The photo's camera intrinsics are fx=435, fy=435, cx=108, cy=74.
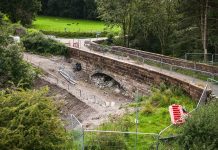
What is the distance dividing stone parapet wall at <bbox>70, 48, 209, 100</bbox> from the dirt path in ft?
6.06

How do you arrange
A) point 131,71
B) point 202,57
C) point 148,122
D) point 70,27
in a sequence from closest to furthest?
1. point 148,122
2. point 131,71
3. point 202,57
4. point 70,27

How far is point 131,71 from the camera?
37.5 metres

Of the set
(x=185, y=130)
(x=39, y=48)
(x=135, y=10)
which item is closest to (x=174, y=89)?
(x=185, y=130)

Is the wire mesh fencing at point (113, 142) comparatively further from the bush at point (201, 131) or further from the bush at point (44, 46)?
the bush at point (44, 46)

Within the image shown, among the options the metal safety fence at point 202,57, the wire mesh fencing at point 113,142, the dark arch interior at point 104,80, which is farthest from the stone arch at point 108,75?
the wire mesh fencing at point 113,142

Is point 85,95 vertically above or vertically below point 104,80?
below

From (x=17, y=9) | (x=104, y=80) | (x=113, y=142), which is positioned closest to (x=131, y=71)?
(x=104, y=80)

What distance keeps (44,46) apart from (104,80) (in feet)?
38.1

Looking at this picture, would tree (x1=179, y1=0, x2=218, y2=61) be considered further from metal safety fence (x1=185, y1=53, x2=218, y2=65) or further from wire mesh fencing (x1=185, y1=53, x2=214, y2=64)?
wire mesh fencing (x1=185, y1=53, x2=214, y2=64)

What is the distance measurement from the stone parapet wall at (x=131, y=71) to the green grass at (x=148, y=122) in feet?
1.99

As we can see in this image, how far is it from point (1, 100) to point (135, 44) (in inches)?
1376

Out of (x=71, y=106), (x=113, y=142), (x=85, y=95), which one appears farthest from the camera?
(x=85, y=95)

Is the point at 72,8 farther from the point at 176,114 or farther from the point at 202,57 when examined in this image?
the point at 176,114

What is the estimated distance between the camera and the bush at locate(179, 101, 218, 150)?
19828mm
